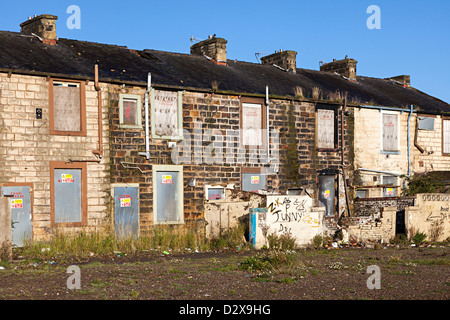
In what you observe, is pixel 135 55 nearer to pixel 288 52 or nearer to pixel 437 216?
pixel 288 52

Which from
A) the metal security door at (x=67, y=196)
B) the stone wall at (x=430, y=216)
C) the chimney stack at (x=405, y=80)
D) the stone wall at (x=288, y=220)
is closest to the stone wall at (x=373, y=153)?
the stone wall at (x=430, y=216)

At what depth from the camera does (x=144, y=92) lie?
20000 millimetres

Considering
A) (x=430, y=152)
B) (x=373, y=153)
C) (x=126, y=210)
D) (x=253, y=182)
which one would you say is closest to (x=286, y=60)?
(x=373, y=153)

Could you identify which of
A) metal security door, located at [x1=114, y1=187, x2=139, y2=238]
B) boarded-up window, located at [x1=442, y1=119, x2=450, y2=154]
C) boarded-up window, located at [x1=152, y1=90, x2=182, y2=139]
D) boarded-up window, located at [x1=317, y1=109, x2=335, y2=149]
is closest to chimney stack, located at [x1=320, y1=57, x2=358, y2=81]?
boarded-up window, located at [x1=442, y1=119, x2=450, y2=154]

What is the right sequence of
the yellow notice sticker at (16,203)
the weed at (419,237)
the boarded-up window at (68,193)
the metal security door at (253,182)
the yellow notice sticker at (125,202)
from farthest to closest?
the metal security door at (253,182) → the weed at (419,237) → the yellow notice sticker at (125,202) → the boarded-up window at (68,193) → the yellow notice sticker at (16,203)

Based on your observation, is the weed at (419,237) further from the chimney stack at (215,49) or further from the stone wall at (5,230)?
the stone wall at (5,230)

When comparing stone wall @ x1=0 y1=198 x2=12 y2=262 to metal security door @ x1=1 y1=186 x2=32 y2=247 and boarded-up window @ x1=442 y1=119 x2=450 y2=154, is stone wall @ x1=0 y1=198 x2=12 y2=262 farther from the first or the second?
boarded-up window @ x1=442 y1=119 x2=450 y2=154

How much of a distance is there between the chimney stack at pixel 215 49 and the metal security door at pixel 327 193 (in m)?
6.10

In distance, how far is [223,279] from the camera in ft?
37.4

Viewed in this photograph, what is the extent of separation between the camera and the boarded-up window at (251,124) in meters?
22.1

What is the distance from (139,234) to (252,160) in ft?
17.1
